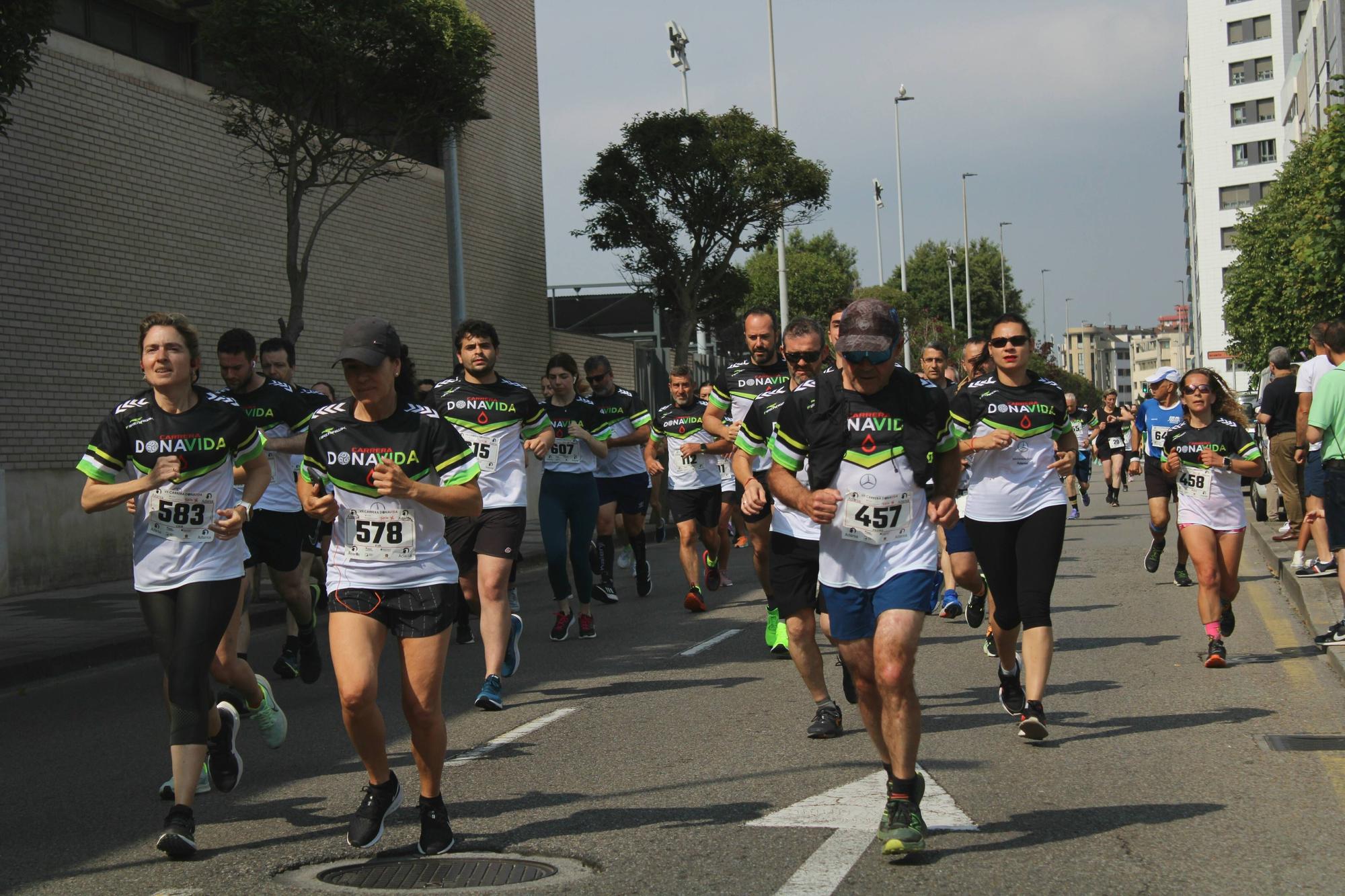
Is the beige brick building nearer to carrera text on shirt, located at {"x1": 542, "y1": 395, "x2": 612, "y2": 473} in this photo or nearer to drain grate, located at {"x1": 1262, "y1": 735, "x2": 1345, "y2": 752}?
carrera text on shirt, located at {"x1": 542, "y1": 395, "x2": 612, "y2": 473}

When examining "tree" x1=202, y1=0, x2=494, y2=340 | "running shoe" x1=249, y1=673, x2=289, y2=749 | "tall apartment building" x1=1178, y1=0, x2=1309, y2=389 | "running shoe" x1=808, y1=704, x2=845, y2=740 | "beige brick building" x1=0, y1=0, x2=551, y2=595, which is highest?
"tall apartment building" x1=1178, y1=0, x2=1309, y2=389

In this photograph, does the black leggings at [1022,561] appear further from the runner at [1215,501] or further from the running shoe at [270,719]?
the running shoe at [270,719]

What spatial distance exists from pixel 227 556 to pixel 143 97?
47.0 feet

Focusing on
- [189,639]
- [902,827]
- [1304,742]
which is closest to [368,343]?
[189,639]

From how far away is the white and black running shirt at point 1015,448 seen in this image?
7492 millimetres

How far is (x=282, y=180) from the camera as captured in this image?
71.3 feet

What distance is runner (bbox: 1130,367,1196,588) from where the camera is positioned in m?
13.9

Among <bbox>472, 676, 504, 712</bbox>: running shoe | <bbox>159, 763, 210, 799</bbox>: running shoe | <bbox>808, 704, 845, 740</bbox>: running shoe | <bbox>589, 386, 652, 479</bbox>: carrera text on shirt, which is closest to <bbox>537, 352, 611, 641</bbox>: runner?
<bbox>589, 386, 652, 479</bbox>: carrera text on shirt

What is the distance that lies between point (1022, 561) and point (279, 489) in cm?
471

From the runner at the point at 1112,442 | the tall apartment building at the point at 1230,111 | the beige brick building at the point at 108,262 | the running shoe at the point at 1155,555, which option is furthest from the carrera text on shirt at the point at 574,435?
the tall apartment building at the point at 1230,111

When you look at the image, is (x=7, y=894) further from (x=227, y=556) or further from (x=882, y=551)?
(x=882, y=551)

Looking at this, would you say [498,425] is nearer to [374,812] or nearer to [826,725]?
[826,725]

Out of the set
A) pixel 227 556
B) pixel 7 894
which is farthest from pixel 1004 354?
pixel 7 894

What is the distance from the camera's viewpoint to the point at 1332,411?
9.26m
